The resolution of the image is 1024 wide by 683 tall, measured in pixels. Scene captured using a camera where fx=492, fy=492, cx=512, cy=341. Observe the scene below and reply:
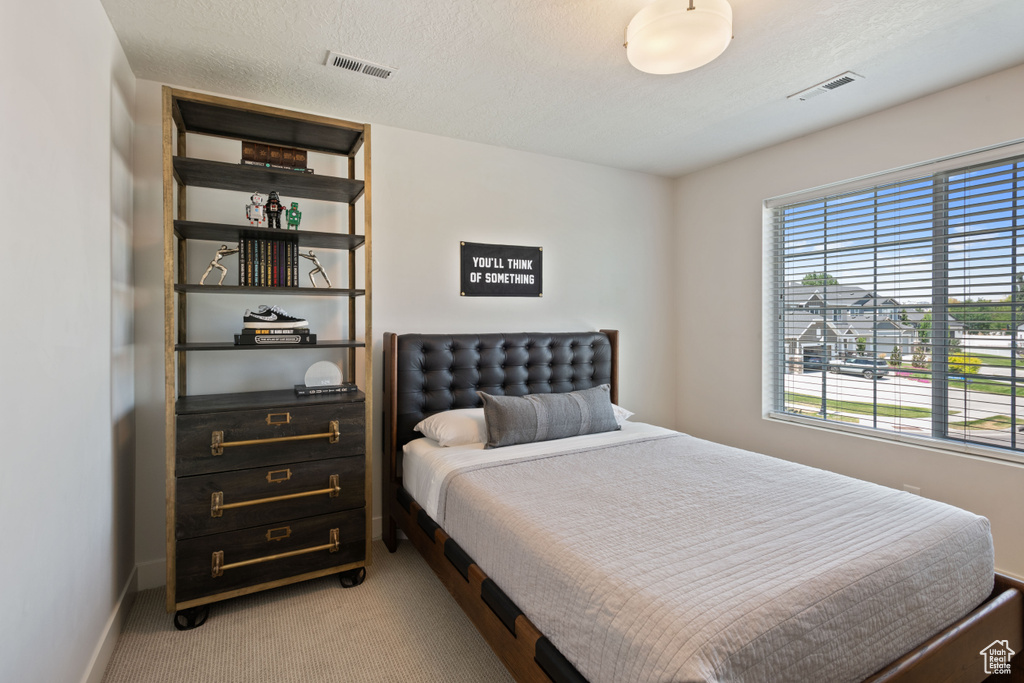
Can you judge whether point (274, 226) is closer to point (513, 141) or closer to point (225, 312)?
point (225, 312)

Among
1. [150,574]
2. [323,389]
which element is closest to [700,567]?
[323,389]

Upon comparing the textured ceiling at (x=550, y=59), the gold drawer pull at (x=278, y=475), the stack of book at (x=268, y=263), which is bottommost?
the gold drawer pull at (x=278, y=475)

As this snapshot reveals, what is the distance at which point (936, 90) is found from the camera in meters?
2.56

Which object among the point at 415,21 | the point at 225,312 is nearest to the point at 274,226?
the point at 225,312

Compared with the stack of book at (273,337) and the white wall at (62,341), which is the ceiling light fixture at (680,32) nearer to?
the white wall at (62,341)

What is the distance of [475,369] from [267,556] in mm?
1496

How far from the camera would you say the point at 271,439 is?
7.31ft

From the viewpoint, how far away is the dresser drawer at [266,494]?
2104 mm

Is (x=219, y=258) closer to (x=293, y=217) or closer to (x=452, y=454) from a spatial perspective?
(x=293, y=217)

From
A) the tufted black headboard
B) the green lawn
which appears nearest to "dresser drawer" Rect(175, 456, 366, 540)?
the tufted black headboard

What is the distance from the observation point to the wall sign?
129 inches

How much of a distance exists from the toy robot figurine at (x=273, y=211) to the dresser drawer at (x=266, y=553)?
146 cm

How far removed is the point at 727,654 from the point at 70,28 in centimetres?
258

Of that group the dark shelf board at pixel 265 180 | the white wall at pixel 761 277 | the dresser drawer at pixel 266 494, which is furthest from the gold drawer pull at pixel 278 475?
the white wall at pixel 761 277
